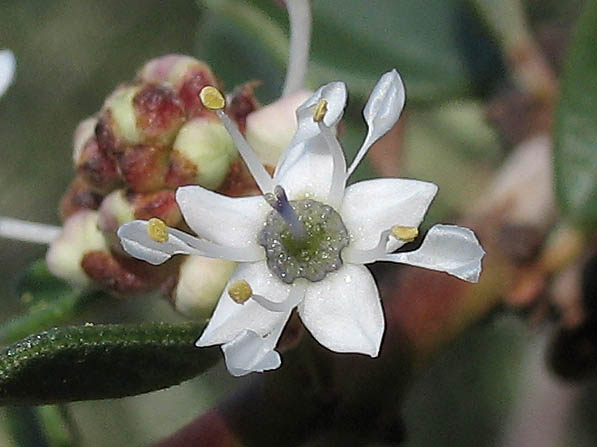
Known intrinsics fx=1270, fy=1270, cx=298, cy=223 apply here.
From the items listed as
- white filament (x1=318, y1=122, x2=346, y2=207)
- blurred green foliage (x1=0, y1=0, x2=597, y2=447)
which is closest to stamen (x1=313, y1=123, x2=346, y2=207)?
white filament (x1=318, y1=122, x2=346, y2=207)

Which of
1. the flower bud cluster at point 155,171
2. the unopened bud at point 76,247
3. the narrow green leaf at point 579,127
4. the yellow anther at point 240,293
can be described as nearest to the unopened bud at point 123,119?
the flower bud cluster at point 155,171

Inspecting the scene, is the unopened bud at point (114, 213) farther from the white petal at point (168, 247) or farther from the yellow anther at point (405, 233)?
the yellow anther at point (405, 233)

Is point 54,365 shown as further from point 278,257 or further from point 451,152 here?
point 451,152

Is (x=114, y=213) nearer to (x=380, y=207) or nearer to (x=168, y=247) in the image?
(x=168, y=247)

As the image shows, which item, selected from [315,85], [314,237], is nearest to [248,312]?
[314,237]

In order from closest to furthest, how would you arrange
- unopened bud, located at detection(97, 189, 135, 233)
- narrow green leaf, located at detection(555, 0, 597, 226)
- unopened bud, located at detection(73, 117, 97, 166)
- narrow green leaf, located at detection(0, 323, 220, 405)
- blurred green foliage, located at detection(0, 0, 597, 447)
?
narrow green leaf, located at detection(0, 323, 220, 405) < unopened bud, located at detection(97, 189, 135, 233) < unopened bud, located at detection(73, 117, 97, 166) < narrow green leaf, located at detection(555, 0, 597, 226) < blurred green foliage, located at detection(0, 0, 597, 447)

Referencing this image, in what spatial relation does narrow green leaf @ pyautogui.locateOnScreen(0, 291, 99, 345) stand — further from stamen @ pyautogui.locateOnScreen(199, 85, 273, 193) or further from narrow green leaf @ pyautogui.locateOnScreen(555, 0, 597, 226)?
narrow green leaf @ pyautogui.locateOnScreen(555, 0, 597, 226)
